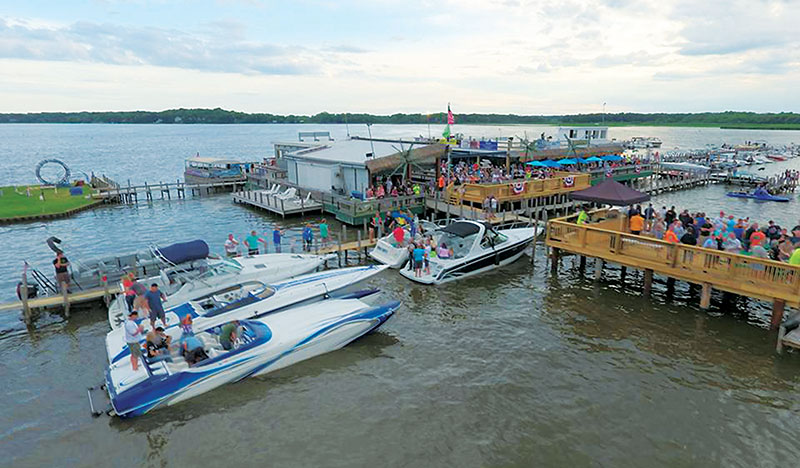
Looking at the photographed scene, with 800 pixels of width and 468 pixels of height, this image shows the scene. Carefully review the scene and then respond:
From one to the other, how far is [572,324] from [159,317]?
11250 millimetres

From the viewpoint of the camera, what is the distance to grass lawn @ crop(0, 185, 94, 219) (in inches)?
1115

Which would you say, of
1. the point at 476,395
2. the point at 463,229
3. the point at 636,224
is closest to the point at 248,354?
the point at 476,395

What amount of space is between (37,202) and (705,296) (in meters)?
37.7

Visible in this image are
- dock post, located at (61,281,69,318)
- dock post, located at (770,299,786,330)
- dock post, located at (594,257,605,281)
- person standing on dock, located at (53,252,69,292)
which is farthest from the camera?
dock post, located at (594,257,605,281)

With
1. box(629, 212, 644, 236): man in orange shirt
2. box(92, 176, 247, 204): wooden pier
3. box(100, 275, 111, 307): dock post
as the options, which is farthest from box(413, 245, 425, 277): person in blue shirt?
box(92, 176, 247, 204): wooden pier

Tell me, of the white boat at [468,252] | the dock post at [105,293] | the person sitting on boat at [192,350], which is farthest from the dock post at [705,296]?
the dock post at [105,293]

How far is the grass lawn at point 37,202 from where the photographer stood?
93.0 ft

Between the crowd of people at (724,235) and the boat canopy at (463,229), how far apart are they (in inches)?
152

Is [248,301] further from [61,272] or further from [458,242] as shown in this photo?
[458,242]

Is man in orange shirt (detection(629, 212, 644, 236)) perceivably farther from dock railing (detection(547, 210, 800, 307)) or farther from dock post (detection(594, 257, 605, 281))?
dock post (detection(594, 257, 605, 281))

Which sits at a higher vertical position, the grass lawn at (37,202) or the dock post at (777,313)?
the grass lawn at (37,202)

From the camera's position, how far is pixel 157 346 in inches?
Result: 408

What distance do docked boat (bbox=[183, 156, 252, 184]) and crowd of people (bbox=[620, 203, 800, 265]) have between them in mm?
32846

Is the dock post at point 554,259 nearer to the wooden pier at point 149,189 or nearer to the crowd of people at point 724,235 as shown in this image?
the crowd of people at point 724,235
